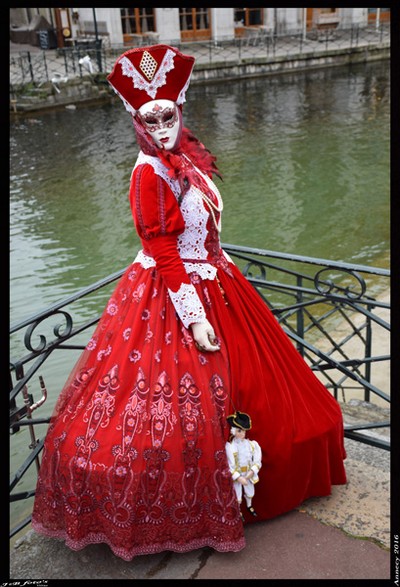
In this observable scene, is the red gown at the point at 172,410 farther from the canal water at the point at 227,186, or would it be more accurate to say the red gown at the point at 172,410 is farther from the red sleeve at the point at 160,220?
the canal water at the point at 227,186

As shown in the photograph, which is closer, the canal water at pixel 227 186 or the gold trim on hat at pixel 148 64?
the gold trim on hat at pixel 148 64

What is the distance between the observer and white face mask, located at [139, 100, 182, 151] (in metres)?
2.12

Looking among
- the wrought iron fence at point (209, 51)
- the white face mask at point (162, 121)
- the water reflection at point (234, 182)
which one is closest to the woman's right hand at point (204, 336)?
the white face mask at point (162, 121)

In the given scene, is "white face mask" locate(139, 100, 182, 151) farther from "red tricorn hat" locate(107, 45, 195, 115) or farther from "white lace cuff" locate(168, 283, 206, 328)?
"white lace cuff" locate(168, 283, 206, 328)

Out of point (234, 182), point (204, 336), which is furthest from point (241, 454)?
point (234, 182)

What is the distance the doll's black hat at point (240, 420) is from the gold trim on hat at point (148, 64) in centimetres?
123

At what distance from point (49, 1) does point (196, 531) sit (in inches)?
78.4

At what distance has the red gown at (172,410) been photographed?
203cm

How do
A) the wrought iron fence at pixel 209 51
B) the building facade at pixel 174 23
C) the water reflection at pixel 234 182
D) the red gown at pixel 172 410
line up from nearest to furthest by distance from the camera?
the red gown at pixel 172 410 < the water reflection at pixel 234 182 < the wrought iron fence at pixel 209 51 < the building facade at pixel 174 23

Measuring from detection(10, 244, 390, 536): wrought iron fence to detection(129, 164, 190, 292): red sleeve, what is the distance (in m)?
0.48

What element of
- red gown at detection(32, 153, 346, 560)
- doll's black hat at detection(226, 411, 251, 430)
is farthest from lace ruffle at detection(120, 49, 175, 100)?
doll's black hat at detection(226, 411, 251, 430)

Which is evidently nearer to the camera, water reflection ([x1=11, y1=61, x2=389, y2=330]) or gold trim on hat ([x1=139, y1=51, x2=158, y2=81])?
gold trim on hat ([x1=139, y1=51, x2=158, y2=81])

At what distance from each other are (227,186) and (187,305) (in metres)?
8.33

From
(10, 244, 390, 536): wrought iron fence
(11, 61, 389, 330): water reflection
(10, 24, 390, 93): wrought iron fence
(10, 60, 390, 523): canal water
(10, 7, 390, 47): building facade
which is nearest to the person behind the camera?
(10, 244, 390, 536): wrought iron fence
